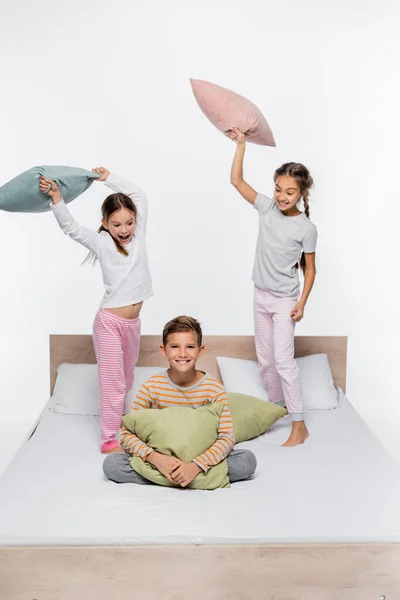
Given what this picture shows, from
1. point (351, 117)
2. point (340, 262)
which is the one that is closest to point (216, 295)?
point (340, 262)

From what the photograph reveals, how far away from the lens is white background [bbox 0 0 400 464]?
5.27 meters

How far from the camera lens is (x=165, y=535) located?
117 inches

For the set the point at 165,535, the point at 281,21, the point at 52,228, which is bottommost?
the point at 165,535

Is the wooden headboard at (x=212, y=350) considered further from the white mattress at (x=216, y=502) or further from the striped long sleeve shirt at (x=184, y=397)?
the striped long sleeve shirt at (x=184, y=397)

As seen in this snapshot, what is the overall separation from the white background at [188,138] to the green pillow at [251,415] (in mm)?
1253

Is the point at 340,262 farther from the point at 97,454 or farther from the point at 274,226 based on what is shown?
the point at 97,454

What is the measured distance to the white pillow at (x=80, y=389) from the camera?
4.34 meters

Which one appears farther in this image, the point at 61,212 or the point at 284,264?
the point at 284,264

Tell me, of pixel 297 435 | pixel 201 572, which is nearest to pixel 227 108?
pixel 297 435

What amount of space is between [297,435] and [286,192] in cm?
Answer: 95

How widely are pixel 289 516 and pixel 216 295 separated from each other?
238 cm

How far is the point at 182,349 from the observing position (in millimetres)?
3492

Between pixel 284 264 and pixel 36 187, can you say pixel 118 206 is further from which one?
pixel 284 264

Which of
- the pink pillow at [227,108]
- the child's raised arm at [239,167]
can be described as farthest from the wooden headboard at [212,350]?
the pink pillow at [227,108]
